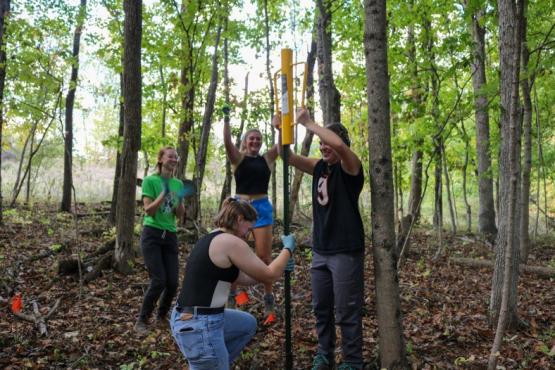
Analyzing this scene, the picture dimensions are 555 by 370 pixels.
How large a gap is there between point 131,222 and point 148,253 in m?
2.55

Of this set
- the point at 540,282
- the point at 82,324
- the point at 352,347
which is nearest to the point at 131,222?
the point at 82,324

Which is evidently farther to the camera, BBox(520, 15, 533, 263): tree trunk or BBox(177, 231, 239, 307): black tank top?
BBox(520, 15, 533, 263): tree trunk

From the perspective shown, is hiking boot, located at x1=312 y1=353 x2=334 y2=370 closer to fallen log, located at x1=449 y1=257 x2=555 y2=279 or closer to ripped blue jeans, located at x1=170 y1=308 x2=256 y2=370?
ripped blue jeans, located at x1=170 y1=308 x2=256 y2=370

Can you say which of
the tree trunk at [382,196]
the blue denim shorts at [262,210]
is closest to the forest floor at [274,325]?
the tree trunk at [382,196]

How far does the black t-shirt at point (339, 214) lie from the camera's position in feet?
11.6

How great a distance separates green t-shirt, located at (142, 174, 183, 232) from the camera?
16.5 ft

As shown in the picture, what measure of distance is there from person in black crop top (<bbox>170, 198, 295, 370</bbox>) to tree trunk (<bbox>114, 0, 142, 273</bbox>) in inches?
175

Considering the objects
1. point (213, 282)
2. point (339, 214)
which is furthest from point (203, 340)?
point (339, 214)

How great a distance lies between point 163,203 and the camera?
506cm

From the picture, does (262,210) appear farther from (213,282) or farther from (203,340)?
(203,340)

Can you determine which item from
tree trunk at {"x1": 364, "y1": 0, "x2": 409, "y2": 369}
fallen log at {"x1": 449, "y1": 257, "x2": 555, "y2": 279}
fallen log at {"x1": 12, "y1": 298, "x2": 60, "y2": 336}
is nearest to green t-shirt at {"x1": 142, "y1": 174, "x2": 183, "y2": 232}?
fallen log at {"x1": 12, "y1": 298, "x2": 60, "y2": 336}

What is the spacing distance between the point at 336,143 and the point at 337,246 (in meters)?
0.83

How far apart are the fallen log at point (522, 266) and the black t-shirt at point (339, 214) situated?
230 inches

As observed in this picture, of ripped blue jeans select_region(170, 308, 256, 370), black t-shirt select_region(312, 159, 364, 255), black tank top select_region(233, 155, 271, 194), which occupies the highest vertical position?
black tank top select_region(233, 155, 271, 194)
